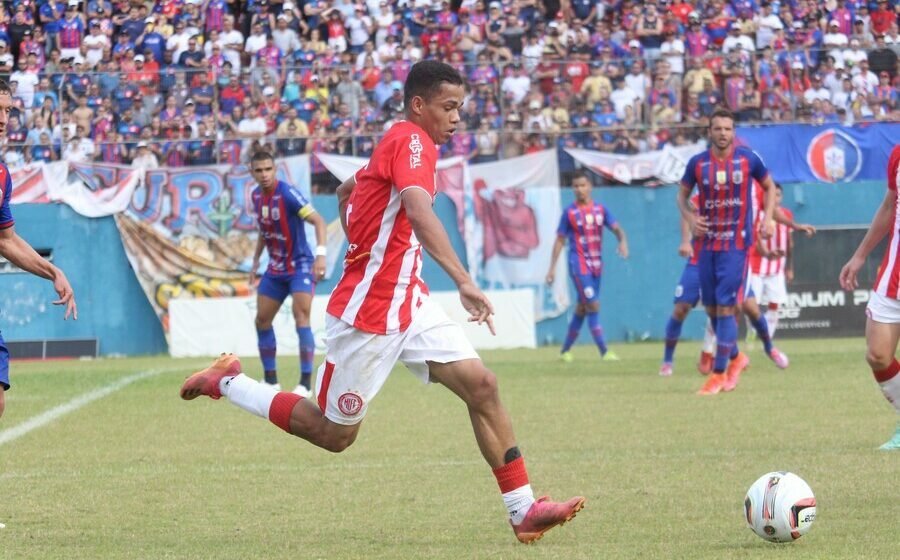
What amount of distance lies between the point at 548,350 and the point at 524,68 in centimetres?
569

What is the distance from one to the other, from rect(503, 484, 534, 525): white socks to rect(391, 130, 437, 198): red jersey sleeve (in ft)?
4.84

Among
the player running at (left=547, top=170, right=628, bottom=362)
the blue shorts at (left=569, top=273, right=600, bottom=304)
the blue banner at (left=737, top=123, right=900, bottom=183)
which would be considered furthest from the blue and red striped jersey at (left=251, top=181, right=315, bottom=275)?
the blue banner at (left=737, top=123, right=900, bottom=183)

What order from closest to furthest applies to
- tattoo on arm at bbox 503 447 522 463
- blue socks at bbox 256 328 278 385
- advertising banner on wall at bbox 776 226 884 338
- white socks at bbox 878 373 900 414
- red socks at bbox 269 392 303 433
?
1. tattoo on arm at bbox 503 447 522 463
2. red socks at bbox 269 392 303 433
3. white socks at bbox 878 373 900 414
4. blue socks at bbox 256 328 278 385
5. advertising banner on wall at bbox 776 226 884 338

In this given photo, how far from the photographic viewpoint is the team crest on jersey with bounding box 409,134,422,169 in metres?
6.39

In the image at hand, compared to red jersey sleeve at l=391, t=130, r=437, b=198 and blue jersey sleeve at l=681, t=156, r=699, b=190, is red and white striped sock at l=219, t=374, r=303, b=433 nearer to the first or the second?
red jersey sleeve at l=391, t=130, r=437, b=198

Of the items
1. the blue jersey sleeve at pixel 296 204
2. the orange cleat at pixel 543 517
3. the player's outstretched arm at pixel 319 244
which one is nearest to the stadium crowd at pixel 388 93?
the blue jersey sleeve at pixel 296 204

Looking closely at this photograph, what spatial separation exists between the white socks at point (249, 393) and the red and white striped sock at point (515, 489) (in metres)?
1.25

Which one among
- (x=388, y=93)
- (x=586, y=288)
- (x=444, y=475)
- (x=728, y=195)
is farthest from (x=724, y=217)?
(x=388, y=93)

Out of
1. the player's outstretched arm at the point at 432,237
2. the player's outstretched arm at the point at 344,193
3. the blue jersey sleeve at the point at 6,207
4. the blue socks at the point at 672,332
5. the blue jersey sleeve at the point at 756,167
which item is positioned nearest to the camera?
the player's outstretched arm at the point at 432,237

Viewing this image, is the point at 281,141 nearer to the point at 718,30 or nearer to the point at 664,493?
the point at 718,30

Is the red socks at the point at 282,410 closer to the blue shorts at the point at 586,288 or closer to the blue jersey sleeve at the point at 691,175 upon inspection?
the blue jersey sleeve at the point at 691,175

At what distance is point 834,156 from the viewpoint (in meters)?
25.6

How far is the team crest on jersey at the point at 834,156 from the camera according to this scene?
83.5ft

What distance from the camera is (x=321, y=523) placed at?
7270 mm
